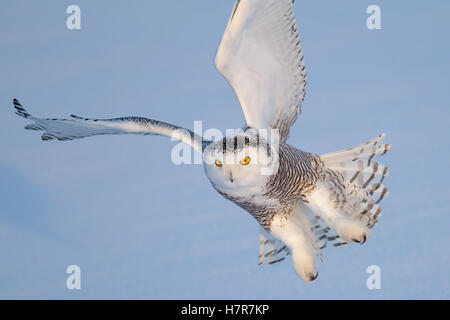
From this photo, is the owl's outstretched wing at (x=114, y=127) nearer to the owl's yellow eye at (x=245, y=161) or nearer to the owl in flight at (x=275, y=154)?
the owl in flight at (x=275, y=154)

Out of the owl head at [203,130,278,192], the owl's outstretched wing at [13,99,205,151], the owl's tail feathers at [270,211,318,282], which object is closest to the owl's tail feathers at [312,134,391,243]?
the owl's tail feathers at [270,211,318,282]

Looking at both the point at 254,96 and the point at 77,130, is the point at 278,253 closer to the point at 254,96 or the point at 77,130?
the point at 254,96

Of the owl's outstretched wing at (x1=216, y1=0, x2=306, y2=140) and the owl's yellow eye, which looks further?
the owl's outstretched wing at (x1=216, y1=0, x2=306, y2=140)

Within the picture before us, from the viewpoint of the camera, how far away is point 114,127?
688cm

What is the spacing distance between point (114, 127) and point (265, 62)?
1.23 m

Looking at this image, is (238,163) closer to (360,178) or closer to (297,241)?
(297,241)

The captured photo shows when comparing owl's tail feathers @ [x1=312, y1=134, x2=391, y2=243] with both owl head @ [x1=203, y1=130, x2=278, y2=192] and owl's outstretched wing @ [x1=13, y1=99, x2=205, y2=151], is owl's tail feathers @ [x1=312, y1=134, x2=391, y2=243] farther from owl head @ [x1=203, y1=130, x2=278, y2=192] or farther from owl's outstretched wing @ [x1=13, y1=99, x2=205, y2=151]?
owl's outstretched wing @ [x1=13, y1=99, x2=205, y2=151]

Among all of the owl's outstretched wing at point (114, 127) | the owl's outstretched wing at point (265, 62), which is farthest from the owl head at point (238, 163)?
the owl's outstretched wing at point (265, 62)

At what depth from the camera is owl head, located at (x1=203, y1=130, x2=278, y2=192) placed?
20.5ft

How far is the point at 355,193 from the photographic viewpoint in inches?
284

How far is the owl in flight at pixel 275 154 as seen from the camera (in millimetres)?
6395

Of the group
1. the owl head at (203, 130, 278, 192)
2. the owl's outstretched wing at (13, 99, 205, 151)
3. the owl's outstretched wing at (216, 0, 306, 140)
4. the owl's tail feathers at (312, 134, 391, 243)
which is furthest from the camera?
the owl's tail feathers at (312, 134, 391, 243)

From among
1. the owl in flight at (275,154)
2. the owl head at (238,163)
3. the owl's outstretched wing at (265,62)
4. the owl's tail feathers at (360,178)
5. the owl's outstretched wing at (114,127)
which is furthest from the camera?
the owl's tail feathers at (360,178)

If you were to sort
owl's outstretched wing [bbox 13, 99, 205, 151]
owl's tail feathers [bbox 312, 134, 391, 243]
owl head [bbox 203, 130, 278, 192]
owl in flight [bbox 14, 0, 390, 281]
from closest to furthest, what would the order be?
owl head [bbox 203, 130, 278, 192], owl in flight [bbox 14, 0, 390, 281], owl's outstretched wing [bbox 13, 99, 205, 151], owl's tail feathers [bbox 312, 134, 391, 243]
